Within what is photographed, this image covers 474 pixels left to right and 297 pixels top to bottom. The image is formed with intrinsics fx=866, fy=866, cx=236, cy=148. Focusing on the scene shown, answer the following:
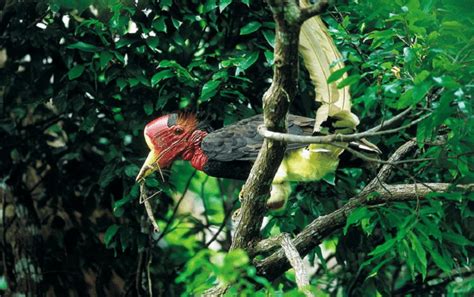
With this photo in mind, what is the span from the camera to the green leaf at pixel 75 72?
3938 mm

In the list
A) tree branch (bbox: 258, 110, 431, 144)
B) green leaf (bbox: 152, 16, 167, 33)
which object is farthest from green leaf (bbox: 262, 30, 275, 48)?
tree branch (bbox: 258, 110, 431, 144)

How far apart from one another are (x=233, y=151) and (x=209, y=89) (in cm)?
34

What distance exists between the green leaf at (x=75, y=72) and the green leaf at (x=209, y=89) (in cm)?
60

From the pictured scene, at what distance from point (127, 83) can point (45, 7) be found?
51 centimetres

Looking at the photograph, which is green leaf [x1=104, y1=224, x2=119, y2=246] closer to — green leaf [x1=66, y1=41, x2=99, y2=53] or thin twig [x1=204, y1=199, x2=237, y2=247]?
thin twig [x1=204, y1=199, x2=237, y2=247]

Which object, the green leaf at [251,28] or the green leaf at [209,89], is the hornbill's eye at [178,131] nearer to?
the green leaf at [209,89]

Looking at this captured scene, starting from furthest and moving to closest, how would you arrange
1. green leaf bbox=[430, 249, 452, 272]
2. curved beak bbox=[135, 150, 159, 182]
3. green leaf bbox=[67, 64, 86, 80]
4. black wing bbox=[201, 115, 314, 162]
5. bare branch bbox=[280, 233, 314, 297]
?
green leaf bbox=[67, 64, 86, 80] → curved beak bbox=[135, 150, 159, 182] → black wing bbox=[201, 115, 314, 162] → green leaf bbox=[430, 249, 452, 272] → bare branch bbox=[280, 233, 314, 297]

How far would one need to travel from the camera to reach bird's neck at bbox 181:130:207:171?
374cm

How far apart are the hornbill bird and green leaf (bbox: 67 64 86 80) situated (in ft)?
1.58

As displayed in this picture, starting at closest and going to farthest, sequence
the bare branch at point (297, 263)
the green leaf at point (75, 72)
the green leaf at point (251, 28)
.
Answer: the bare branch at point (297, 263)
the green leaf at point (251, 28)
the green leaf at point (75, 72)

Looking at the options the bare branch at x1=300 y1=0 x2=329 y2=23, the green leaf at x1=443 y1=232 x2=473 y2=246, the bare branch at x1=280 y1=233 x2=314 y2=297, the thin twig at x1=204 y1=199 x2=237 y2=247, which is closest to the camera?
the bare branch at x1=300 y1=0 x2=329 y2=23

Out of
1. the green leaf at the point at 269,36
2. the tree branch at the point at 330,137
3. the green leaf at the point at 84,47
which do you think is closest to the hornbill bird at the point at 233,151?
the green leaf at the point at 269,36

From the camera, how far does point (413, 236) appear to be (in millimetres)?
2908

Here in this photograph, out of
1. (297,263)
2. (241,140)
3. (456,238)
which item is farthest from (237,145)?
(456,238)
